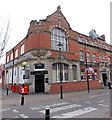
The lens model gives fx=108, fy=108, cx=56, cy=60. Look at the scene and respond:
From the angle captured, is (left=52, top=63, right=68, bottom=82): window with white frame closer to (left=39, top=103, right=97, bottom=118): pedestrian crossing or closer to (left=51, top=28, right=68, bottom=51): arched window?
(left=51, top=28, right=68, bottom=51): arched window

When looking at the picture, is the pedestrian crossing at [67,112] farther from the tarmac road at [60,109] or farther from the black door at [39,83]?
the black door at [39,83]

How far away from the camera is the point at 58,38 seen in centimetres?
1828

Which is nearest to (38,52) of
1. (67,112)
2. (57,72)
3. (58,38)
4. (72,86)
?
(57,72)

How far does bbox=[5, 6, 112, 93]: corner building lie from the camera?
1541 cm

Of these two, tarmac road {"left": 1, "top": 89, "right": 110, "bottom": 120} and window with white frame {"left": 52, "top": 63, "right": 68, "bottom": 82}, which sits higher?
window with white frame {"left": 52, "top": 63, "right": 68, "bottom": 82}

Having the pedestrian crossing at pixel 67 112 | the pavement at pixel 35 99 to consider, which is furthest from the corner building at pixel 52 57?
the pedestrian crossing at pixel 67 112

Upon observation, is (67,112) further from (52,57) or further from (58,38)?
(58,38)

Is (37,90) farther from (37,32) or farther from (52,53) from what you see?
(37,32)

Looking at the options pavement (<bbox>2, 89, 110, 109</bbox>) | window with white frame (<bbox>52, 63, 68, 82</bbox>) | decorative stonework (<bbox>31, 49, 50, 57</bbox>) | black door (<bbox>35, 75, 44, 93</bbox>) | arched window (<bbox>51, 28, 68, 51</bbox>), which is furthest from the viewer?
arched window (<bbox>51, 28, 68, 51</bbox>)

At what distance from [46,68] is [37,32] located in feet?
18.6

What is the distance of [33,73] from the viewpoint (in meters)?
15.0

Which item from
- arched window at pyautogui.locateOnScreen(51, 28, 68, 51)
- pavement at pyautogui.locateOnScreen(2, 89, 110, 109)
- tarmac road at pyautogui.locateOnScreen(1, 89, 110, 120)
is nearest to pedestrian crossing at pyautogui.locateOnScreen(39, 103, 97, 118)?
tarmac road at pyautogui.locateOnScreen(1, 89, 110, 120)

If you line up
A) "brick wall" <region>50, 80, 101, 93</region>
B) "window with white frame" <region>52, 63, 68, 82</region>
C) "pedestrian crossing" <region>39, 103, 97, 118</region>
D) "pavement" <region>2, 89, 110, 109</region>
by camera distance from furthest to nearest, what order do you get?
1. "window with white frame" <region>52, 63, 68, 82</region>
2. "brick wall" <region>50, 80, 101, 93</region>
3. "pavement" <region>2, 89, 110, 109</region>
4. "pedestrian crossing" <region>39, 103, 97, 118</region>

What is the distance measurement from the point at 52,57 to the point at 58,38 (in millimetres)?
3968
